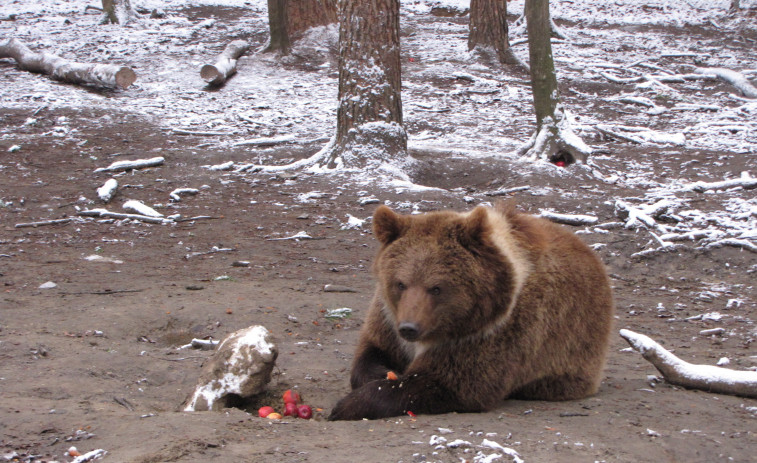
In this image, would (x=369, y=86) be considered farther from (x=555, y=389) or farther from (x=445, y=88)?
(x=555, y=389)

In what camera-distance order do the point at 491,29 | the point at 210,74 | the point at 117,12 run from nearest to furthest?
1. the point at 210,74
2. the point at 491,29
3. the point at 117,12

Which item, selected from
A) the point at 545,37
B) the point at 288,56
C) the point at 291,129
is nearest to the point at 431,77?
the point at 288,56

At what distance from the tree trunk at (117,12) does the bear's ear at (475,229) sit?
18230mm

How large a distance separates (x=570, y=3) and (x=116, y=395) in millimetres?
24968

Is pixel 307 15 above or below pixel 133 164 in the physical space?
above

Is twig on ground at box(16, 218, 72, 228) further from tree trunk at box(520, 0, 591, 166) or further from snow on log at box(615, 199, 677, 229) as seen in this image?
snow on log at box(615, 199, 677, 229)

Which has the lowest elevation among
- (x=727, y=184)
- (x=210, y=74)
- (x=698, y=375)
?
(x=727, y=184)

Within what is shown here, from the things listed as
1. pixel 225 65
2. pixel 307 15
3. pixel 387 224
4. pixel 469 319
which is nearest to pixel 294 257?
pixel 387 224

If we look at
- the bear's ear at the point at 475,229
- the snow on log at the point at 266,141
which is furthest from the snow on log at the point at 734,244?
the snow on log at the point at 266,141

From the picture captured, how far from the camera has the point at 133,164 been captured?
10.9 metres

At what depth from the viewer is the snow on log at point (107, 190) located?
377 inches

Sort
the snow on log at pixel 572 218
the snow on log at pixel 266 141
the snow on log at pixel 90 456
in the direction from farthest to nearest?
the snow on log at pixel 266 141, the snow on log at pixel 572 218, the snow on log at pixel 90 456

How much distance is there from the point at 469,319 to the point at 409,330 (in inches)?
16.3

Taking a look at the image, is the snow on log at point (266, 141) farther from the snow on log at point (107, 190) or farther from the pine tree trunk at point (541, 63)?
the pine tree trunk at point (541, 63)
